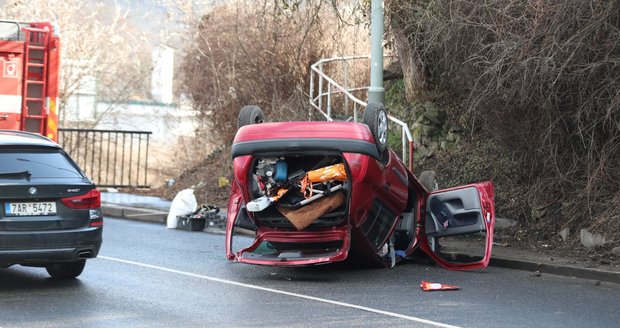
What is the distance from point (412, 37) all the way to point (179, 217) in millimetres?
4707

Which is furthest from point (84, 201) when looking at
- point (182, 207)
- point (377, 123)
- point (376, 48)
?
point (182, 207)


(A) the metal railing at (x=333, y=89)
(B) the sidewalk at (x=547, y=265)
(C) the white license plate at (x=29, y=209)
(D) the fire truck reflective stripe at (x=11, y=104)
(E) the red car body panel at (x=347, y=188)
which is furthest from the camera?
(A) the metal railing at (x=333, y=89)

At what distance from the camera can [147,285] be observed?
31.7ft

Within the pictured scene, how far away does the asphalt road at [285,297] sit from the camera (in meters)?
7.92

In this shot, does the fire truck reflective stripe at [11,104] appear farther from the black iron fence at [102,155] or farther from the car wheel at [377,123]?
the car wheel at [377,123]

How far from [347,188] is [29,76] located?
287 inches

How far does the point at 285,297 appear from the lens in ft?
29.8

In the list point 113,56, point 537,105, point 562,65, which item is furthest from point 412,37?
point 113,56

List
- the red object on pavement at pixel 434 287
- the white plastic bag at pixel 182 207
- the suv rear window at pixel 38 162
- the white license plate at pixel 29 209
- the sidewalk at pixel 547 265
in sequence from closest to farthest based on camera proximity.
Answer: the white license plate at pixel 29 209, the suv rear window at pixel 38 162, the red object on pavement at pixel 434 287, the sidewalk at pixel 547 265, the white plastic bag at pixel 182 207

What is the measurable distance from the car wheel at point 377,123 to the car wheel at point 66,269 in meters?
3.29

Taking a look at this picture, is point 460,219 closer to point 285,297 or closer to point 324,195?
point 324,195

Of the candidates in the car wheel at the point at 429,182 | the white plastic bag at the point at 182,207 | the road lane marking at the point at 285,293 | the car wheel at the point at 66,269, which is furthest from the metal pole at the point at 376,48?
the car wheel at the point at 66,269

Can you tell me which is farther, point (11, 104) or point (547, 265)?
point (11, 104)

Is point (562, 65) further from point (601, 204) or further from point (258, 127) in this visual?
point (258, 127)
